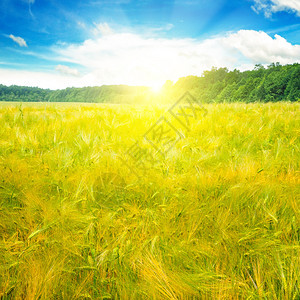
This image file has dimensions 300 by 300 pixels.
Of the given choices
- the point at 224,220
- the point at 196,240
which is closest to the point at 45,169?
the point at 196,240

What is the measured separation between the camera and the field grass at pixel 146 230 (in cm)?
78

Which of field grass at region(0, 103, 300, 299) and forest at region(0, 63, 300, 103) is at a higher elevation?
forest at region(0, 63, 300, 103)

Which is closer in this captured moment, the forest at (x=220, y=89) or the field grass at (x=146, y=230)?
the field grass at (x=146, y=230)

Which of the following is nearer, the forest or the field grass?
the field grass

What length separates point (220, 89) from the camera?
6303 cm

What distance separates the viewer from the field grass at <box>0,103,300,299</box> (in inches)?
30.9

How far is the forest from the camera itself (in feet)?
125

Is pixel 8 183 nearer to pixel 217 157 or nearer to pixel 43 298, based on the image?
pixel 43 298

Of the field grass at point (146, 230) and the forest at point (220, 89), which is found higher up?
the forest at point (220, 89)

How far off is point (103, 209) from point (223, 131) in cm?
229

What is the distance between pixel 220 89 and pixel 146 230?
69115mm

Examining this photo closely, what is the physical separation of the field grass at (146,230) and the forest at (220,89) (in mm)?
14572

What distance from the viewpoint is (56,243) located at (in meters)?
0.95

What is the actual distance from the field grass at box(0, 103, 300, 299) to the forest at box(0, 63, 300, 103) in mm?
14572
